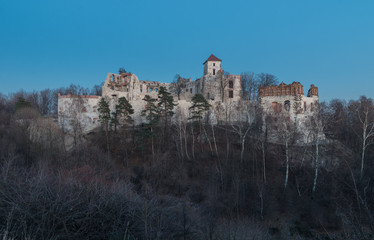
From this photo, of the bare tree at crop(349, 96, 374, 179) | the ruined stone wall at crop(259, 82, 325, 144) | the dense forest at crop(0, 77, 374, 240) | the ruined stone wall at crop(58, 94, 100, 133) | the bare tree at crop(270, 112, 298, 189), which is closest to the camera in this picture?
the dense forest at crop(0, 77, 374, 240)

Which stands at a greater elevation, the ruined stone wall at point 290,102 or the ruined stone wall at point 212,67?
the ruined stone wall at point 212,67

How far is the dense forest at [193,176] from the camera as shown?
329 inches

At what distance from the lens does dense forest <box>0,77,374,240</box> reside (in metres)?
8.36

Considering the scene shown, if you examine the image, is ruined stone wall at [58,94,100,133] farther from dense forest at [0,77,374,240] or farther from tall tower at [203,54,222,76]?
tall tower at [203,54,222,76]

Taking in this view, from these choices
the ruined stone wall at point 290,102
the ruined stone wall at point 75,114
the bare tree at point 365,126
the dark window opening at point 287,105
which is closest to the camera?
the bare tree at point 365,126

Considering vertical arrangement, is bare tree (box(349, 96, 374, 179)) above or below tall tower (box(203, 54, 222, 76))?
below

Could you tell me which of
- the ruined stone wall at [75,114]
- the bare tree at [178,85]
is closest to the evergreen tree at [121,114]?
the ruined stone wall at [75,114]

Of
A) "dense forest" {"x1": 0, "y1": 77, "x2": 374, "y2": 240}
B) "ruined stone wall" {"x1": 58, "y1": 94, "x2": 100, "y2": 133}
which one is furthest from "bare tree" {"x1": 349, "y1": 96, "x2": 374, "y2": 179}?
"ruined stone wall" {"x1": 58, "y1": 94, "x2": 100, "y2": 133}

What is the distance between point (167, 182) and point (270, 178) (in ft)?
37.0

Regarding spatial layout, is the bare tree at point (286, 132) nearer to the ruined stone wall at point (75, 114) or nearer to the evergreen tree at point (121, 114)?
the evergreen tree at point (121, 114)

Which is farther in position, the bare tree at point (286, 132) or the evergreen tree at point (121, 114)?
the evergreen tree at point (121, 114)

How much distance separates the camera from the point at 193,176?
25156mm

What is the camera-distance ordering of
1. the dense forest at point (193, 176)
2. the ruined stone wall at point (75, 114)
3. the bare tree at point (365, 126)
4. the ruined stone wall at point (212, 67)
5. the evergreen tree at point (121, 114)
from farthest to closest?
the ruined stone wall at point (212, 67) < the ruined stone wall at point (75, 114) < the evergreen tree at point (121, 114) < the bare tree at point (365, 126) < the dense forest at point (193, 176)

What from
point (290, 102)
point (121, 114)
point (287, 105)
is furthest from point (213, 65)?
point (121, 114)
